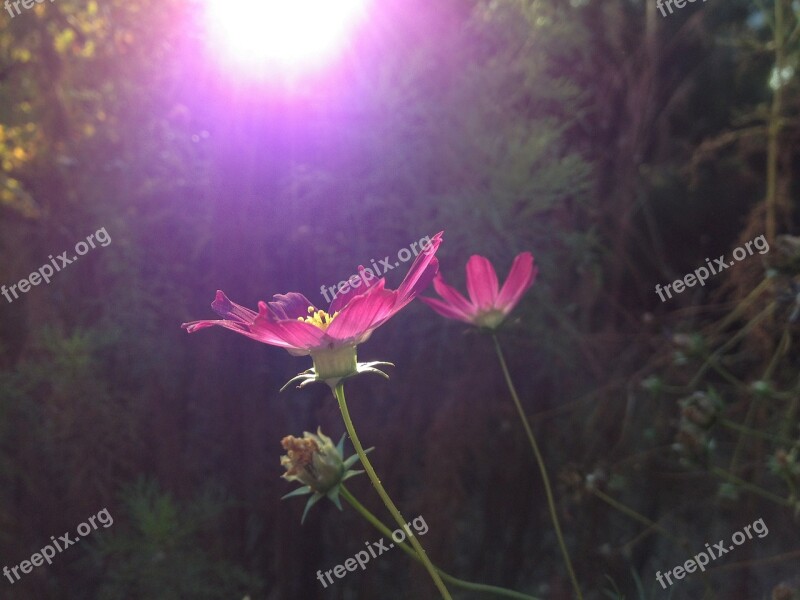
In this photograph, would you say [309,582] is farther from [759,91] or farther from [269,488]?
[759,91]

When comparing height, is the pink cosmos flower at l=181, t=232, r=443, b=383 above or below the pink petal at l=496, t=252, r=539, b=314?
below

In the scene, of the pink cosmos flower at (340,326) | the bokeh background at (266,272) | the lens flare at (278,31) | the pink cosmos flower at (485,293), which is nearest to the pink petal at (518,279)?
the pink cosmos flower at (485,293)

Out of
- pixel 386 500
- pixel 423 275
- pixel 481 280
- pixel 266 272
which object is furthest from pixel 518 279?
pixel 266 272

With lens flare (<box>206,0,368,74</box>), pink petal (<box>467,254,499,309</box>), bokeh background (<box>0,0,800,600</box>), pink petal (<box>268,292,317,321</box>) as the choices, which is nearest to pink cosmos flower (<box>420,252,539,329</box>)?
pink petal (<box>467,254,499,309</box>)

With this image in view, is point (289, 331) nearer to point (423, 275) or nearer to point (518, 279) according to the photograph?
point (423, 275)

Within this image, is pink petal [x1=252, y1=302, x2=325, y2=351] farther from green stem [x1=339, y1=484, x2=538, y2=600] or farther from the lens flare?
the lens flare

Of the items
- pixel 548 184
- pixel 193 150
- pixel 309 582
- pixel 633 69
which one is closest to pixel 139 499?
pixel 309 582

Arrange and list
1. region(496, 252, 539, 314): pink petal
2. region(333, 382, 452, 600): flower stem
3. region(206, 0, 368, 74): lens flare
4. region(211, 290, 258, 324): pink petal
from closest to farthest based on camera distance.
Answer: region(333, 382, 452, 600): flower stem → region(211, 290, 258, 324): pink petal → region(496, 252, 539, 314): pink petal → region(206, 0, 368, 74): lens flare

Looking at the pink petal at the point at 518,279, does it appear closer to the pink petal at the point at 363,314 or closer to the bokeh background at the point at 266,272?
the pink petal at the point at 363,314
